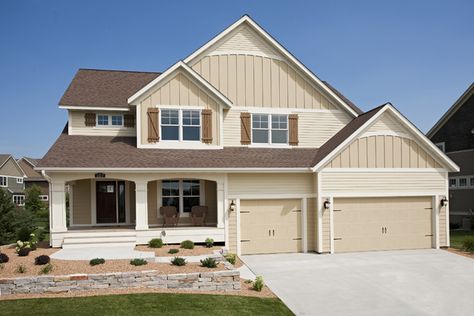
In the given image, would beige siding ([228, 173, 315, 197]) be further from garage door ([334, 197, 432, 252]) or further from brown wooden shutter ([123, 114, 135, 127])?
brown wooden shutter ([123, 114, 135, 127])

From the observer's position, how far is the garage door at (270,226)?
52.5 ft

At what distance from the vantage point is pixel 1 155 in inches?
2130

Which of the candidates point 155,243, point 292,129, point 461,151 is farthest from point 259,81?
point 461,151

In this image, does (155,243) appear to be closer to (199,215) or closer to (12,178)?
(199,215)

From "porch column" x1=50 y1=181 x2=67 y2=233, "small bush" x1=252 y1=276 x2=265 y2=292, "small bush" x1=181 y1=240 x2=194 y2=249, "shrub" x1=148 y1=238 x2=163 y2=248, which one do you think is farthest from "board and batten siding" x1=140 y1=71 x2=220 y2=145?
"small bush" x1=252 y1=276 x2=265 y2=292

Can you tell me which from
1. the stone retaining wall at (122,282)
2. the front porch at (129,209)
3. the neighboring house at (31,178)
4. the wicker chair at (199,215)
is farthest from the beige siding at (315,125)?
the neighboring house at (31,178)

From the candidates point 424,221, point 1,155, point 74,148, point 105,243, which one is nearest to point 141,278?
point 105,243

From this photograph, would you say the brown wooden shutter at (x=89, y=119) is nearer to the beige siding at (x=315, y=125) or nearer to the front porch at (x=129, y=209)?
the front porch at (x=129, y=209)

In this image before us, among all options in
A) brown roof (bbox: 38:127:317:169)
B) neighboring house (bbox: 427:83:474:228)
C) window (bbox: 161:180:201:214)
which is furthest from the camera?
neighboring house (bbox: 427:83:474:228)

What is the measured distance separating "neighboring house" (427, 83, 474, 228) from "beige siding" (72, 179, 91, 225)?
22.5m

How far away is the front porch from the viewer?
570 inches

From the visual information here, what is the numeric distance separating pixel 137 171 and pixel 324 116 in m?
9.10

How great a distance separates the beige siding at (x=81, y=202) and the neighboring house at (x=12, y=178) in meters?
42.3

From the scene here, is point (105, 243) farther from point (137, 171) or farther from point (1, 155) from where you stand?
point (1, 155)
